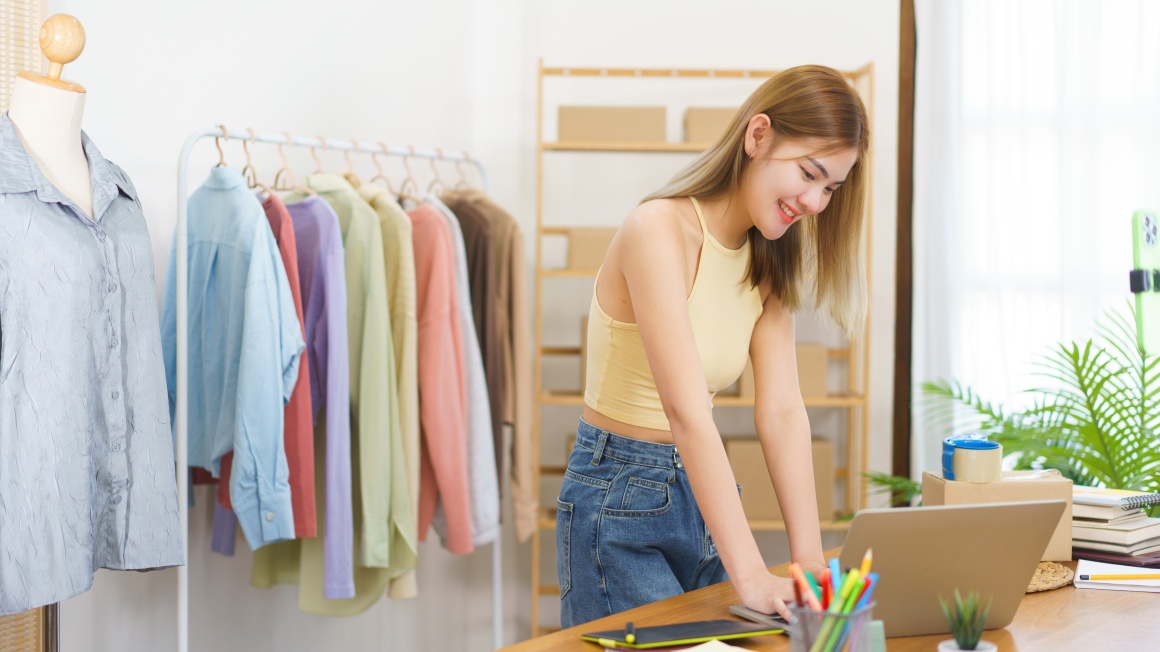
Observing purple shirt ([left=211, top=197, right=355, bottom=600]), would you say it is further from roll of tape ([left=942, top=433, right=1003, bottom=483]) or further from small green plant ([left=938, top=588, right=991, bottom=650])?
small green plant ([left=938, top=588, right=991, bottom=650])

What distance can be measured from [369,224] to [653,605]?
5.22 ft

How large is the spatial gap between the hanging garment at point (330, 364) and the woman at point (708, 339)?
107cm

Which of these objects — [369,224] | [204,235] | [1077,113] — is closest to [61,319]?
[204,235]

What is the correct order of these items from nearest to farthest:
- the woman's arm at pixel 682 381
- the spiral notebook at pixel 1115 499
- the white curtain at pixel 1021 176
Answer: the woman's arm at pixel 682 381, the spiral notebook at pixel 1115 499, the white curtain at pixel 1021 176

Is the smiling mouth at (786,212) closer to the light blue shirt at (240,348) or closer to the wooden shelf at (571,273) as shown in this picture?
the light blue shirt at (240,348)

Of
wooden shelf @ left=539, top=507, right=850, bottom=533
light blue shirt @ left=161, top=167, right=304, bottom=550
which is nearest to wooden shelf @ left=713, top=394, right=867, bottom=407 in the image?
wooden shelf @ left=539, top=507, right=850, bottom=533

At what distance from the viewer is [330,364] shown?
2539 millimetres

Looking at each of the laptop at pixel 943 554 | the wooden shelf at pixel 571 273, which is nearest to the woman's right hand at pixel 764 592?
the laptop at pixel 943 554

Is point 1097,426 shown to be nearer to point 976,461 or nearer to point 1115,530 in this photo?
point 1115,530

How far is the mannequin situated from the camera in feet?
6.17

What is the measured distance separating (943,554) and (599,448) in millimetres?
561

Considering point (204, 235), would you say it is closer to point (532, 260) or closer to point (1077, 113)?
point (532, 260)

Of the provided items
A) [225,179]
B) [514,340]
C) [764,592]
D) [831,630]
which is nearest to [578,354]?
[514,340]

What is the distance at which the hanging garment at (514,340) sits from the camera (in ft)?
9.96
